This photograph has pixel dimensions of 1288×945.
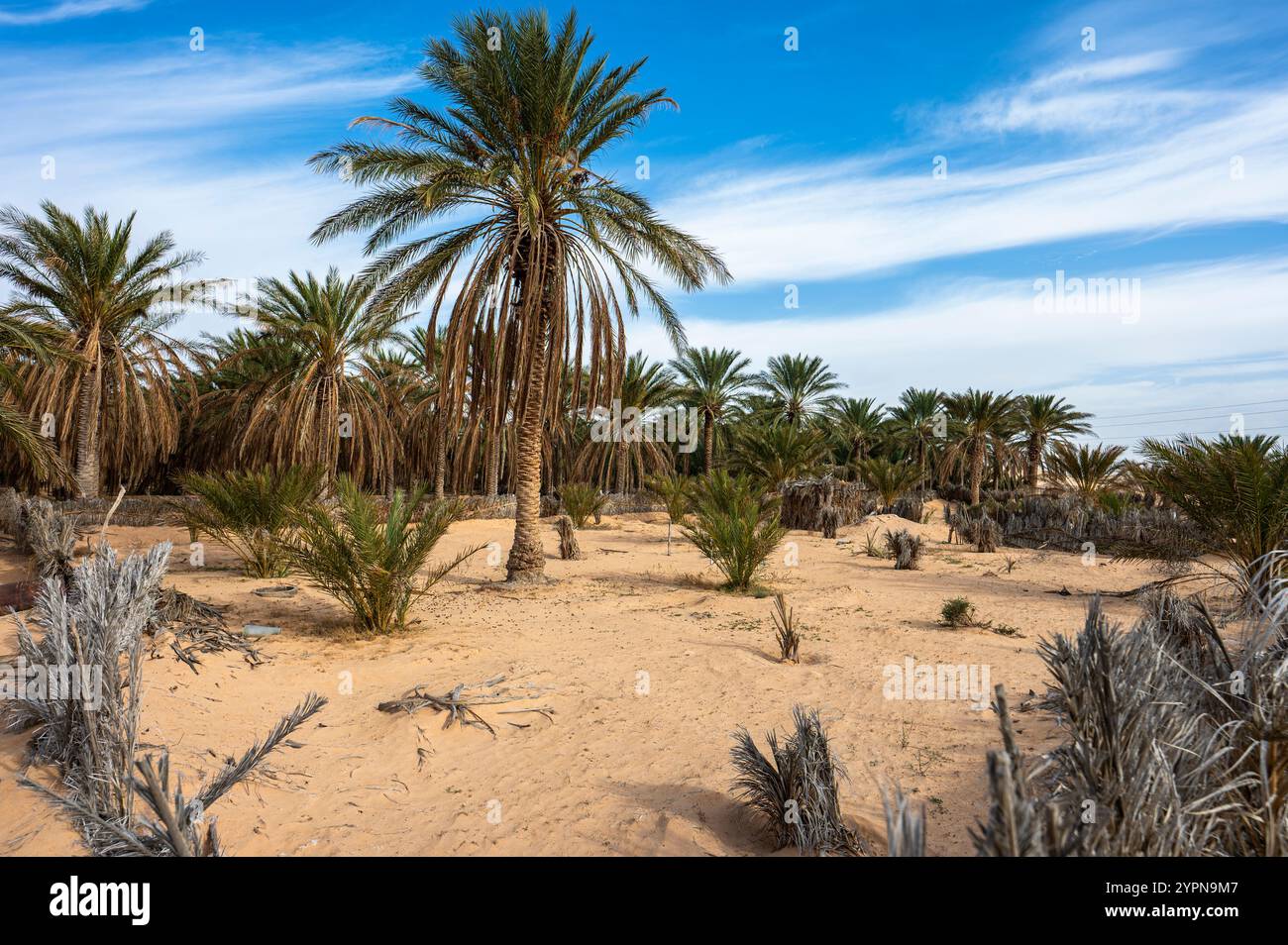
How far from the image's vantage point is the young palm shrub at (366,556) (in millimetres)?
7488

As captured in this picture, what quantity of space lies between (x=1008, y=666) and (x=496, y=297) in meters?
8.67

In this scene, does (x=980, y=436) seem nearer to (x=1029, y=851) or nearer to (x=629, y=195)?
(x=629, y=195)

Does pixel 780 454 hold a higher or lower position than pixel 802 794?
higher

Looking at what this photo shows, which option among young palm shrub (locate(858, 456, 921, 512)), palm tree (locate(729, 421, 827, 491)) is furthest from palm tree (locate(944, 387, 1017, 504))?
palm tree (locate(729, 421, 827, 491))

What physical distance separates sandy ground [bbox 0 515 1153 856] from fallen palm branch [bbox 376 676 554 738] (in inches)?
4.0

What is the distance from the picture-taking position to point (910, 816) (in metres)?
1.76

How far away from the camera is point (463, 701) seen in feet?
18.5

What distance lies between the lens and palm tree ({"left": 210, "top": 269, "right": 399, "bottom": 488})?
2011 centimetres

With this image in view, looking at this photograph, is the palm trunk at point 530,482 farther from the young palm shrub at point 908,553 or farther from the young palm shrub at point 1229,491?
the young palm shrub at point 1229,491

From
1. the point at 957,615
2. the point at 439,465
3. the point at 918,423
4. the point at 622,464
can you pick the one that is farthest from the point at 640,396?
the point at 957,615

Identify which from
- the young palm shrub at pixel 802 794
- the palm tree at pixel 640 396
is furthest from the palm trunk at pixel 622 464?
the young palm shrub at pixel 802 794

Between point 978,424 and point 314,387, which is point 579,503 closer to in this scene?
point 314,387

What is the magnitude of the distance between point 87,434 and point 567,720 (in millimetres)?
20079

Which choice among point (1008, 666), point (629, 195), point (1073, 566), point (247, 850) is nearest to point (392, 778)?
point (247, 850)
